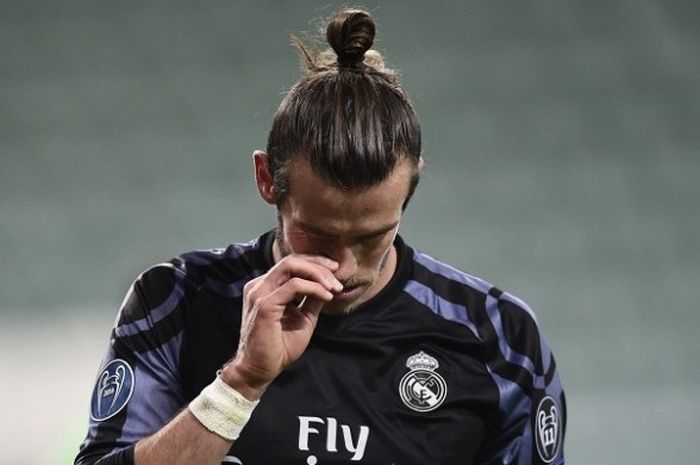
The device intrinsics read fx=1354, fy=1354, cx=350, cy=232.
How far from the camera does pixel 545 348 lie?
1.96 meters

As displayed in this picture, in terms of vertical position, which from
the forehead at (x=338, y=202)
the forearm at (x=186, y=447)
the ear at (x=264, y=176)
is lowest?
the forearm at (x=186, y=447)

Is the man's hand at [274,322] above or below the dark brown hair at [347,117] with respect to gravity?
below

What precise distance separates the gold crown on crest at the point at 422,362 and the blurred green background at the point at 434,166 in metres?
2.24

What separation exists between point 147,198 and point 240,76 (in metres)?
0.51

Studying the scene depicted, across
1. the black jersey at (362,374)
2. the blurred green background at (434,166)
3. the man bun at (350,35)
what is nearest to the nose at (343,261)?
the black jersey at (362,374)

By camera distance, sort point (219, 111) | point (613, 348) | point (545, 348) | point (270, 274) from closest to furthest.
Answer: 1. point (270, 274)
2. point (545, 348)
3. point (613, 348)
4. point (219, 111)

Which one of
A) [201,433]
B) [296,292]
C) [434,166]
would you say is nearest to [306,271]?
[296,292]

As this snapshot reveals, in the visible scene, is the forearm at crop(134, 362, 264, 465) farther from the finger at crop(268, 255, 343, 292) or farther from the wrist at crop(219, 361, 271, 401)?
the finger at crop(268, 255, 343, 292)

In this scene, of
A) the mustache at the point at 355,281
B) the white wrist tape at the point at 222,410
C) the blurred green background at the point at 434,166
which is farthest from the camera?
the blurred green background at the point at 434,166

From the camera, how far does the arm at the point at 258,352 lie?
168 cm

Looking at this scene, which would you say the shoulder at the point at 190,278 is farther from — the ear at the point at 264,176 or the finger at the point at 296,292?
the finger at the point at 296,292

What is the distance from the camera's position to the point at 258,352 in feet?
5.51

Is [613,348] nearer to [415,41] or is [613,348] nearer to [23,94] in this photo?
[415,41]

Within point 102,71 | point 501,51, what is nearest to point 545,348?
point 501,51
